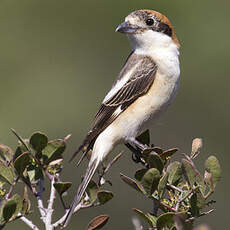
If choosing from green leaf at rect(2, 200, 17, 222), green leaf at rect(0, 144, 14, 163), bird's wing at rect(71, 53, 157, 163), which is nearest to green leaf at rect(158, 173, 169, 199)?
green leaf at rect(2, 200, 17, 222)

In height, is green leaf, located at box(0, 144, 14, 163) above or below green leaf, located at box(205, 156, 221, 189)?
above

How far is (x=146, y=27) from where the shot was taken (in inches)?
165

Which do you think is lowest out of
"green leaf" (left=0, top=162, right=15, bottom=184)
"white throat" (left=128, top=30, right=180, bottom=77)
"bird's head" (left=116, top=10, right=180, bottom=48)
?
"green leaf" (left=0, top=162, right=15, bottom=184)

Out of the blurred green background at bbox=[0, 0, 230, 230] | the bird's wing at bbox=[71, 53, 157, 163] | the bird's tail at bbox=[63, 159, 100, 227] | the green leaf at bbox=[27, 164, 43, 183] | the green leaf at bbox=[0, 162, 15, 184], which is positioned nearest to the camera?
the green leaf at bbox=[0, 162, 15, 184]

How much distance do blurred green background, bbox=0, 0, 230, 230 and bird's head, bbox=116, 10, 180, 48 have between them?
6.10 ft

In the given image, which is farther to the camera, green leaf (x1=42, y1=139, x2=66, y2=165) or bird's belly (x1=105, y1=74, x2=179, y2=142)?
bird's belly (x1=105, y1=74, x2=179, y2=142)

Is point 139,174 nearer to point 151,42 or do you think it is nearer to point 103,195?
point 103,195

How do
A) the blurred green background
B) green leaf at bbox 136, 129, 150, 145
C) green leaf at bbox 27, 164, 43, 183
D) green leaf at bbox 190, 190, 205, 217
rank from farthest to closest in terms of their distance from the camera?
the blurred green background
green leaf at bbox 136, 129, 150, 145
green leaf at bbox 27, 164, 43, 183
green leaf at bbox 190, 190, 205, 217

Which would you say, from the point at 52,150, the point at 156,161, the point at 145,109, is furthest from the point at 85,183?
the point at 145,109

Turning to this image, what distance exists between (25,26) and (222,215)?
304 cm

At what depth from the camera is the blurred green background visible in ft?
19.3

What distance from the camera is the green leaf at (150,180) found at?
263cm

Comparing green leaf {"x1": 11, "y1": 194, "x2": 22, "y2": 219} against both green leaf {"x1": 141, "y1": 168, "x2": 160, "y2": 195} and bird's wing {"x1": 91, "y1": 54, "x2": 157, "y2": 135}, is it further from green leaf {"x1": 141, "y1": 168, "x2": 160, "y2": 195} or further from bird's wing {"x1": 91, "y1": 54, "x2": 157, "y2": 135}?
bird's wing {"x1": 91, "y1": 54, "x2": 157, "y2": 135}

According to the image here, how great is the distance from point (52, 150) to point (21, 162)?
232mm
